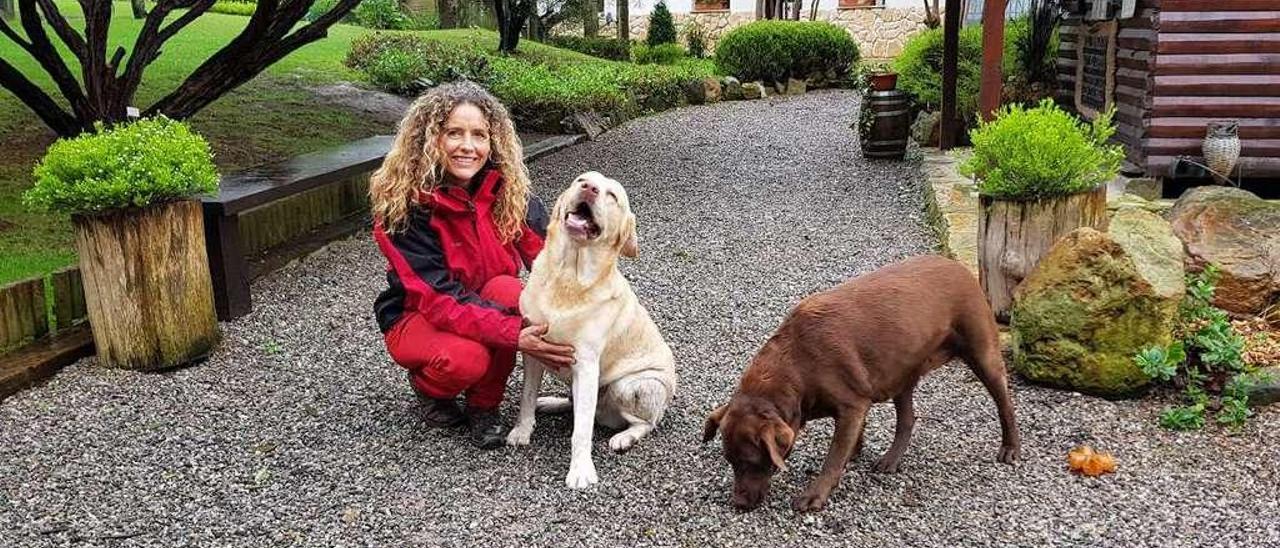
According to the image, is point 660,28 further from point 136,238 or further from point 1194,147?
point 136,238

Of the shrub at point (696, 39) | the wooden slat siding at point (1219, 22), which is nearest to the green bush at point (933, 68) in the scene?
the wooden slat siding at point (1219, 22)

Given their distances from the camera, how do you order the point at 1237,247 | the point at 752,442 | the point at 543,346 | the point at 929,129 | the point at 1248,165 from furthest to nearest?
the point at 929,129 → the point at 1248,165 → the point at 1237,247 → the point at 543,346 → the point at 752,442

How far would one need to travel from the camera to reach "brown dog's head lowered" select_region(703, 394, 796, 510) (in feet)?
12.1

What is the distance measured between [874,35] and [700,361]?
24.4m

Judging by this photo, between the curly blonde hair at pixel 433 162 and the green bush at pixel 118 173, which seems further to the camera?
the green bush at pixel 118 173

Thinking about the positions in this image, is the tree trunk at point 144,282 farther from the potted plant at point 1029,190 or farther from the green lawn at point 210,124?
the potted plant at point 1029,190

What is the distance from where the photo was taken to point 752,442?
3766 millimetres

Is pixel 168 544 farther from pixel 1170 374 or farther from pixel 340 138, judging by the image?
pixel 340 138

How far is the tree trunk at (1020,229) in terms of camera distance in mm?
5840

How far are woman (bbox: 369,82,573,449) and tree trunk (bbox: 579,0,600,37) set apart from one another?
22.8 meters

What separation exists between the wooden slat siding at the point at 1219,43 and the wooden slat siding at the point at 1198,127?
0.56 metres

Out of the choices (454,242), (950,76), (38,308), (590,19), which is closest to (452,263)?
(454,242)

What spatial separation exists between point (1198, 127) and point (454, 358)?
7.61m

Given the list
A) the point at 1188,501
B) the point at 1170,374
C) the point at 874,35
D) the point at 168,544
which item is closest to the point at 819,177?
the point at 1170,374
